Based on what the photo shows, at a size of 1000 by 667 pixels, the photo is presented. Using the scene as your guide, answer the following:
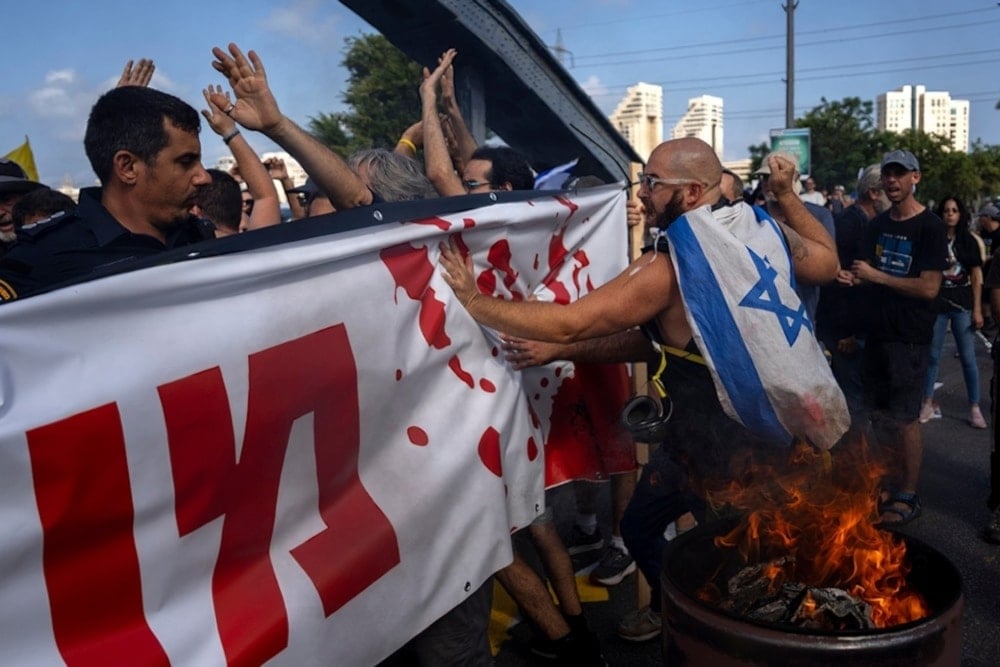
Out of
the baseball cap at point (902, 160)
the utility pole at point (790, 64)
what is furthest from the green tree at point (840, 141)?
the baseball cap at point (902, 160)

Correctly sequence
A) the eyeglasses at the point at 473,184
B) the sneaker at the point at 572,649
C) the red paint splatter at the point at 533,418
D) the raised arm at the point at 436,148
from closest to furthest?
1. the red paint splatter at the point at 533,418
2. the sneaker at the point at 572,649
3. the raised arm at the point at 436,148
4. the eyeglasses at the point at 473,184

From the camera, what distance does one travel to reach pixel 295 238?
2062 millimetres

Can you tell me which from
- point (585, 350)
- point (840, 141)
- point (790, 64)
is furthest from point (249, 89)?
point (840, 141)

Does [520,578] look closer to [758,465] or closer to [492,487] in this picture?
[492,487]

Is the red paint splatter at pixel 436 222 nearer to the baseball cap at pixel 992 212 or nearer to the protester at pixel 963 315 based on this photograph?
the protester at pixel 963 315

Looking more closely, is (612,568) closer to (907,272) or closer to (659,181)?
(659,181)

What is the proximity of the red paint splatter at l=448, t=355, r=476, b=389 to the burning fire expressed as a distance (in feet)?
3.05

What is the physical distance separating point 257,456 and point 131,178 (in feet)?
3.49

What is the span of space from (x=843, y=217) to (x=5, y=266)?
5.64 m

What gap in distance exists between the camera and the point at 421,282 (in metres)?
2.54

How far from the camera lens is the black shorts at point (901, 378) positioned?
5.19 m

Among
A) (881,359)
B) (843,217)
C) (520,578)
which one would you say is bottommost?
(520,578)

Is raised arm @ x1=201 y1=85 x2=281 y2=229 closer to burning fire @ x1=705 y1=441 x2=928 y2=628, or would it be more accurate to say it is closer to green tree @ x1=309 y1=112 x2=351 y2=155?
burning fire @ x1=705 y1=441 x2=928 y2=628

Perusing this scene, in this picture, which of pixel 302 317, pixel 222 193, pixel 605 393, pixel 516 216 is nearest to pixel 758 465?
pixel 605 393
